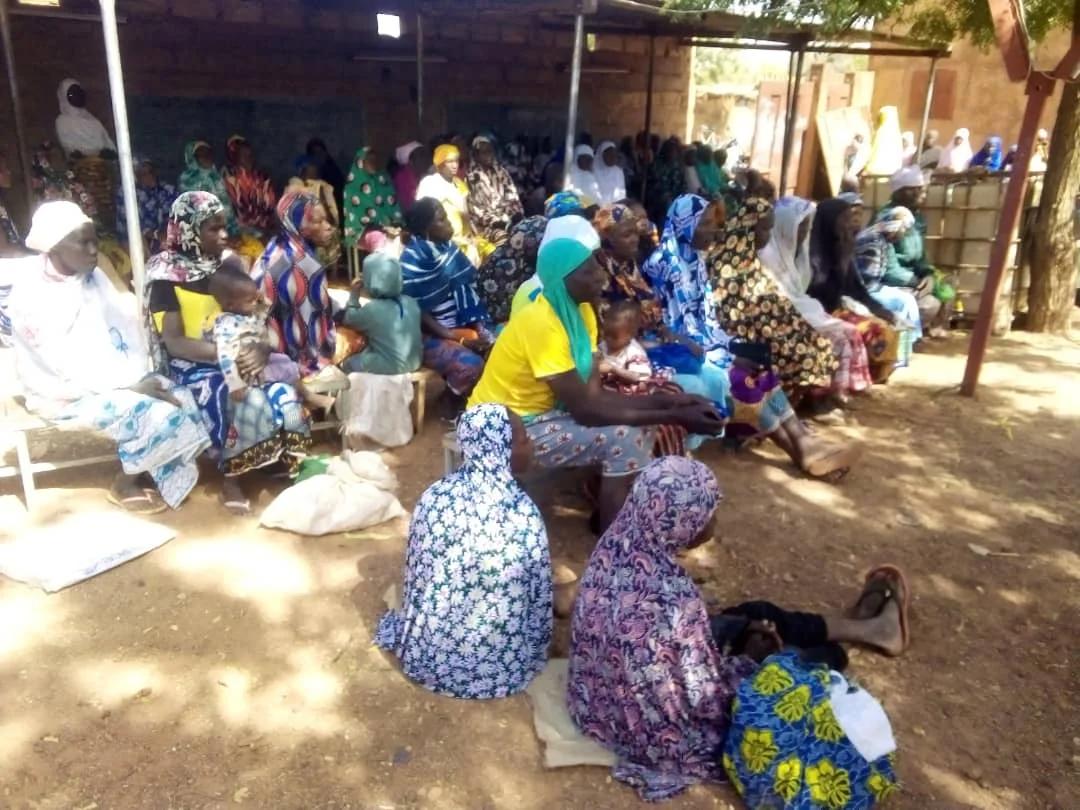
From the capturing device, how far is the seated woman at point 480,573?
287 cm

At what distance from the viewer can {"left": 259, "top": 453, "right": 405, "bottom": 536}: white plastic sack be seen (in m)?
4.16

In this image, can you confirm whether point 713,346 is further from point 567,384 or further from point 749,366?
point 567,384

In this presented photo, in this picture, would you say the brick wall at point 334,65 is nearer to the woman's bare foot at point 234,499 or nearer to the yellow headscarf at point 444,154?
the yellow headscarf at point 444,154

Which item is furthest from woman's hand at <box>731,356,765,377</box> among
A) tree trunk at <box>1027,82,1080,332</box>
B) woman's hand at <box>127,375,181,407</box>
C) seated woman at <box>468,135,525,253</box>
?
tree trunk at <box>1027,82,1080,332</box>

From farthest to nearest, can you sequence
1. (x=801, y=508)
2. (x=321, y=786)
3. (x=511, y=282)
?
(x=511, y=282) → (x=801, y=508) → (x=321, y=786)

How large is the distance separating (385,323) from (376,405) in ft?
1.56

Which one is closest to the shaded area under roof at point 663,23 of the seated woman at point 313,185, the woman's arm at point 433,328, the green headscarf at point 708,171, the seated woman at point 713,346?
the green headscarf at point 708,171

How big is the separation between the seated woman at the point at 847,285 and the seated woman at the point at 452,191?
290cm

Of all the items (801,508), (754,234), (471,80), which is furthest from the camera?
(471,80)

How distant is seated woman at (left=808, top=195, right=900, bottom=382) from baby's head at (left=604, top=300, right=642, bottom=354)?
2.30m

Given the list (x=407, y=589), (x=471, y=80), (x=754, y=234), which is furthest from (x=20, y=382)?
(x=471, y=80)

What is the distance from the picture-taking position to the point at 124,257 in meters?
7.62

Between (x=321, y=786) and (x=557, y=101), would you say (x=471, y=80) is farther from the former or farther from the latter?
(x=321, y=786)

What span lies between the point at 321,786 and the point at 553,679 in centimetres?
86
